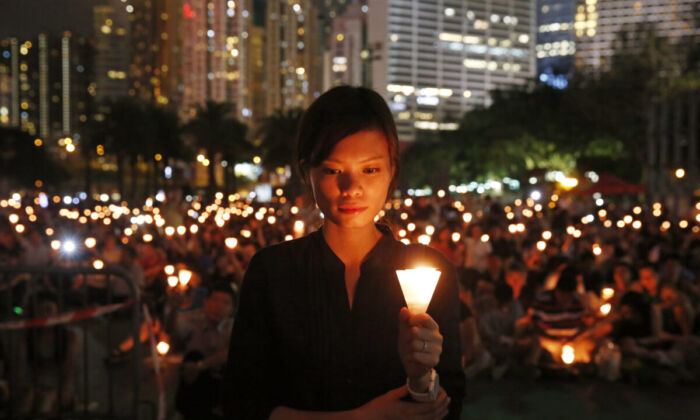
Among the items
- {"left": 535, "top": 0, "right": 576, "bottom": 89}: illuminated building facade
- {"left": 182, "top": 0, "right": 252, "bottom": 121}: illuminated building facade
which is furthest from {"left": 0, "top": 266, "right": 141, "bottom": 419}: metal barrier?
{"left": 535, "top": 0, "right": 576, "bottom": 89}: illuminated building facade

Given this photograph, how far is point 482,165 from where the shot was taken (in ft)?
188

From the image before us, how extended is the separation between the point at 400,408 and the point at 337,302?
336 millimetres

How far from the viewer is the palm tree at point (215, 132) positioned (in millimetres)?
54688

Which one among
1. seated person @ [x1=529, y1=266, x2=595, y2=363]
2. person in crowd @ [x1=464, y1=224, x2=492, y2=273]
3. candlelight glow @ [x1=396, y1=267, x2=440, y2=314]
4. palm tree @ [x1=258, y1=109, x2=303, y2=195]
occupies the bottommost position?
seated person @ [x1=529, y1=266, x2=595, y2=363]

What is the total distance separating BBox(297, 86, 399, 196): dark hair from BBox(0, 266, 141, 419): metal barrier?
12.7 ft

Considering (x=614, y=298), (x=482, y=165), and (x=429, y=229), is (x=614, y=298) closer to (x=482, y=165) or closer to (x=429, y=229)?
(x=429, y=229)

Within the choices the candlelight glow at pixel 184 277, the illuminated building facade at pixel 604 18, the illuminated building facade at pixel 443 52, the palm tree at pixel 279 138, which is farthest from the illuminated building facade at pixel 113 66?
the candlelight glow at pixel 184 277

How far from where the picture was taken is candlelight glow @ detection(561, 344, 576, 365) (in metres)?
8.77

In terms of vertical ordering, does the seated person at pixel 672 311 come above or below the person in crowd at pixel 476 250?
below

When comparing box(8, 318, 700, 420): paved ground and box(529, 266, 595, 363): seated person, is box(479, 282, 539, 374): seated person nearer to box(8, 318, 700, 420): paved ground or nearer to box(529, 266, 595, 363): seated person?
box(529, 266, 595, 363): seated person

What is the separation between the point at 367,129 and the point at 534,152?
51.5 meters

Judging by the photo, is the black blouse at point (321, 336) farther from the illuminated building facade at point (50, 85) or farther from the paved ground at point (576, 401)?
the illuminated building facade at point (50, 85)

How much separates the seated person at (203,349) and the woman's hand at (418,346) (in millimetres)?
4477

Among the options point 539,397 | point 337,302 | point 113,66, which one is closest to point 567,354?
point 539,397
